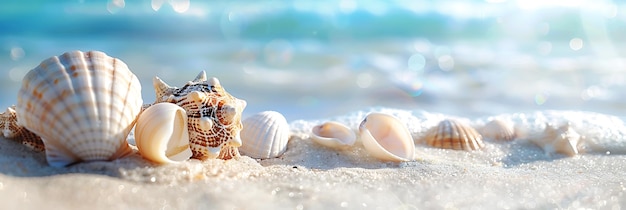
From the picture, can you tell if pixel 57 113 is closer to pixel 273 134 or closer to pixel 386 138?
pixel 273 134

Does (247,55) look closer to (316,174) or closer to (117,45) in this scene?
(117,45)

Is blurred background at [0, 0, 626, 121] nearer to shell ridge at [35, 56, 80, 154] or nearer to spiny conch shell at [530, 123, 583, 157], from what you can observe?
spiny conch shell at [530, 123, 583, 157]

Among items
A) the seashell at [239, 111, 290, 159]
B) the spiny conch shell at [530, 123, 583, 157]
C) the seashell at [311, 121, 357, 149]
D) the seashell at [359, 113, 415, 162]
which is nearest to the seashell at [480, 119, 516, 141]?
the spiny conch shell at [530, 123, 583, 157]

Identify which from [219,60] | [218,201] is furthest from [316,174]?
[219,60]

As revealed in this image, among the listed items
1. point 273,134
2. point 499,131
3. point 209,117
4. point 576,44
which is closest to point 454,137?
point 499,131

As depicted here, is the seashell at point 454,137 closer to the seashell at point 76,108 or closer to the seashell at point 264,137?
the seashell at point 264,137

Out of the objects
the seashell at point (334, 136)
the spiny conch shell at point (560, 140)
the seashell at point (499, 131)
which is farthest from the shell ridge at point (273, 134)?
the spiny conch shell at point (560, 140)
